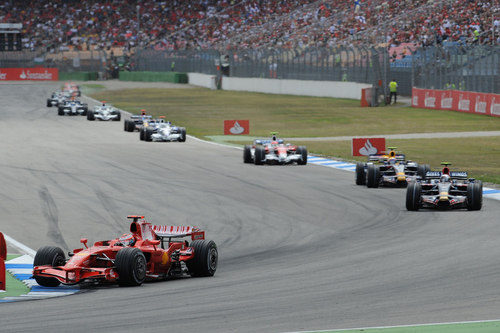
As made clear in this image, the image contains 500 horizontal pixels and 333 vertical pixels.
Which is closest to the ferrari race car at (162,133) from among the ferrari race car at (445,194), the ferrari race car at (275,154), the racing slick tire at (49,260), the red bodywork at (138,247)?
the ferrari race car at (275,154)

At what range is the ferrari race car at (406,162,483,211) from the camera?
59.0ft

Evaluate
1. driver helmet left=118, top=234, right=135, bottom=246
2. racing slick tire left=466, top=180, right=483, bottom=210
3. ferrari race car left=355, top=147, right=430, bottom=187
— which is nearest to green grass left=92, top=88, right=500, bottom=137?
ferrari race car left=355, top=147, right=430, bottom=187

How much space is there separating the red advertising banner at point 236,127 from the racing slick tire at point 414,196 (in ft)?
65.7

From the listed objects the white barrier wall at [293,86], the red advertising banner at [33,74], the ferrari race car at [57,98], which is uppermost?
the red advertising banner at [33,74]

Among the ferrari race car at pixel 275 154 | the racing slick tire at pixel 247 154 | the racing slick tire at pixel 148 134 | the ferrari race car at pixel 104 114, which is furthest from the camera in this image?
the ferrari race car at pixel 104 114

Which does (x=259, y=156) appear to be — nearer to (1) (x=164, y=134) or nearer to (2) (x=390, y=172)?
(2) (x=390, y=172)

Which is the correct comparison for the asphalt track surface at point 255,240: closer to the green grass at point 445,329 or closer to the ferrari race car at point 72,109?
the green grass at point 445,329

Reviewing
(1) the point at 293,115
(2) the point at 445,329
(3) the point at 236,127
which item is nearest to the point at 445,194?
(2) the point at 445,329

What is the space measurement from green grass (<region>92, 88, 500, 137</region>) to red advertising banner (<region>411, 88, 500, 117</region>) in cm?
59

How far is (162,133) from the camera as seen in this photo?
117 ft

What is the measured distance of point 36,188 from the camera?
2148 cm

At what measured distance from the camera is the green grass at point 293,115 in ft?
136

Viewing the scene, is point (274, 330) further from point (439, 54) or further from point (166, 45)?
point (166, 45)

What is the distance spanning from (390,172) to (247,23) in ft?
209
